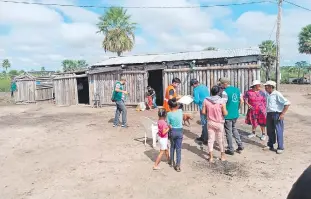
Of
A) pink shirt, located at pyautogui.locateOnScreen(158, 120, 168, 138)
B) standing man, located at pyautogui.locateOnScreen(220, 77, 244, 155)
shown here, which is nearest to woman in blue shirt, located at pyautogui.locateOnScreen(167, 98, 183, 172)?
pink shirt, located at pyautogui.locateOnScreen(158, 120, 168, 138)

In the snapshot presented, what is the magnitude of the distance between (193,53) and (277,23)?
4.55 metres

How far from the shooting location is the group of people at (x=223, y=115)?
5.64 meters

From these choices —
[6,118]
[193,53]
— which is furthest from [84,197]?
[193,53]

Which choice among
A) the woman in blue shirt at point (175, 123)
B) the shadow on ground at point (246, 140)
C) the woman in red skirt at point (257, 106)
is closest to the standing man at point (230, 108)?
the shadow on ground at point (246, 140)

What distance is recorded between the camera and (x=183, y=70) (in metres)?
13.4

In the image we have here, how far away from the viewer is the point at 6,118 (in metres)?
13.4

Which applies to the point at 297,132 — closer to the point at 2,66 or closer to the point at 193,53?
the point at 193,53

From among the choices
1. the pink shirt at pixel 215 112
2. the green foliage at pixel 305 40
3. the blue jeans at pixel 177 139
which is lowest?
the blue jeans at pixel 177 139

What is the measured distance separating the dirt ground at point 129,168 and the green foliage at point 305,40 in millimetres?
33277

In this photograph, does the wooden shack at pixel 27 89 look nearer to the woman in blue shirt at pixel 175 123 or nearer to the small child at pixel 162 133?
the small child at pixel 162 133

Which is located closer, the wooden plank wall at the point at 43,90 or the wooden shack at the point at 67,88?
the wooden shack at the point at 67,88

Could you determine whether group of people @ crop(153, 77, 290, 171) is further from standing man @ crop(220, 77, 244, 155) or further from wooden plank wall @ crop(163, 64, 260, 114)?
wooden plank wall @ crop(163, 64, 260, 114)

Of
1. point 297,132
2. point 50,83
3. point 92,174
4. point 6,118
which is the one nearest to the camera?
point 92,174

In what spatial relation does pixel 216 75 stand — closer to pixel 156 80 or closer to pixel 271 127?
pixel 271 127
